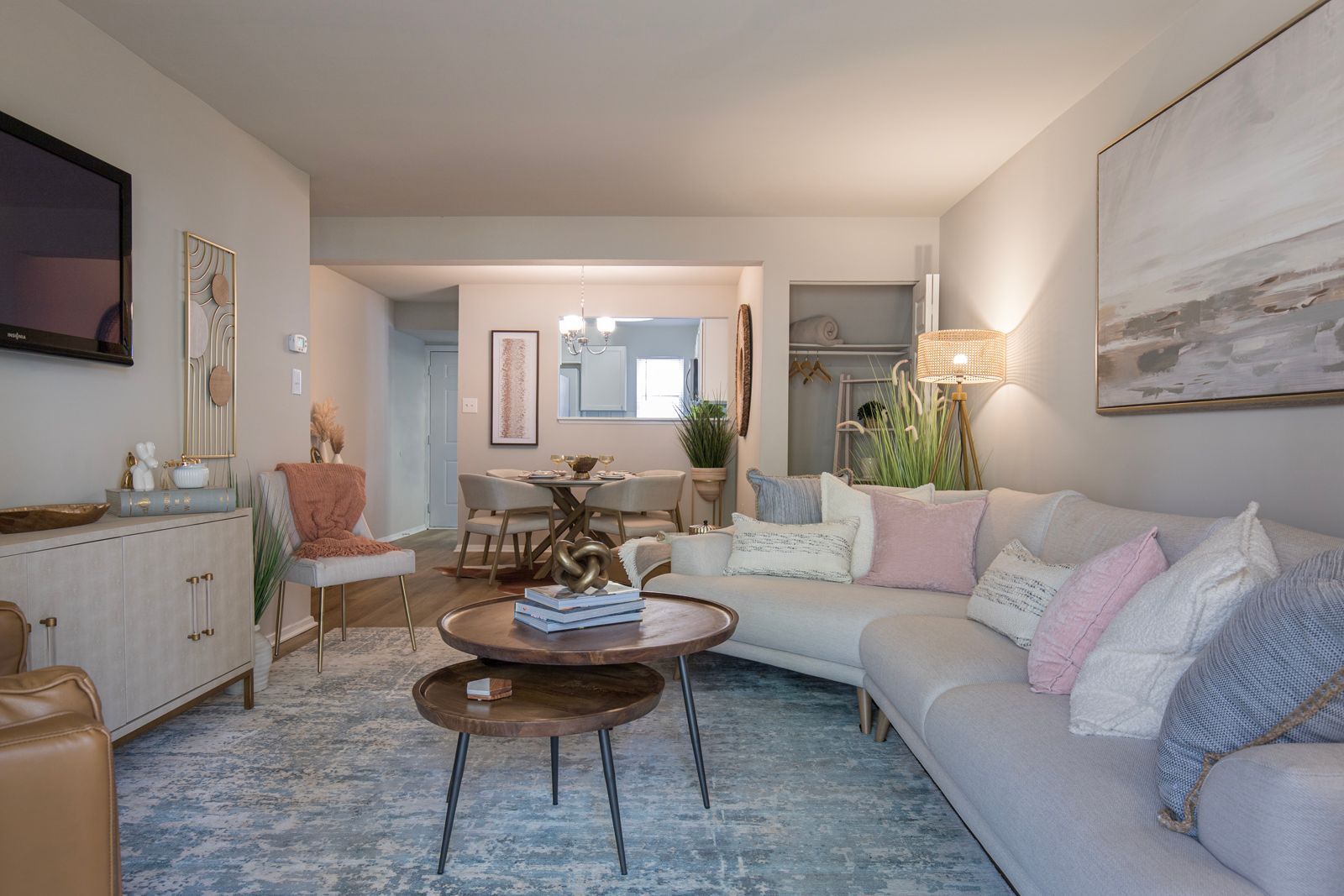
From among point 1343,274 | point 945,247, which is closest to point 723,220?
point 945,247

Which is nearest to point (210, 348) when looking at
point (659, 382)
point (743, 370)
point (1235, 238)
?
point (1235, 238)

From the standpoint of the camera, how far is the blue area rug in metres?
1.89

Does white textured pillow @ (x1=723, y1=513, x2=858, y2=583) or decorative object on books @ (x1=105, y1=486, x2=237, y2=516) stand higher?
decorative object on books @ (x1=105, y1=486, x2=237, y2=516)

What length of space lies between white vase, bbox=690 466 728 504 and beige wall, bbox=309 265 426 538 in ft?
9.27

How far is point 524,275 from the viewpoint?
709 cm

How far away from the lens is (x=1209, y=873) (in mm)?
1136

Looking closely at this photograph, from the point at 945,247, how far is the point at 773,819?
159 inches

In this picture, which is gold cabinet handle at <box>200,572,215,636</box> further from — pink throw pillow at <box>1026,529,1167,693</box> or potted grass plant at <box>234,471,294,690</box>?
pink throw pillow at <box>1026,529,1167,693</box>

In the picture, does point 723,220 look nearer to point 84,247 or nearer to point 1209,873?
point 84,247

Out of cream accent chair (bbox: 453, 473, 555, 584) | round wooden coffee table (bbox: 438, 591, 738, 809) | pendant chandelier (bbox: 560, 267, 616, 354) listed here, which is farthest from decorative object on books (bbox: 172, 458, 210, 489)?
pendant chandelier (bbox: 560, 267, 616, 354)

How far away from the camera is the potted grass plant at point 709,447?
7.02 meters

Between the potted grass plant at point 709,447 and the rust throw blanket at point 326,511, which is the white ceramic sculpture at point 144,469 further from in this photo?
the potted grass plant at point 709,447

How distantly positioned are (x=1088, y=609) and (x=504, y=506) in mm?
4467

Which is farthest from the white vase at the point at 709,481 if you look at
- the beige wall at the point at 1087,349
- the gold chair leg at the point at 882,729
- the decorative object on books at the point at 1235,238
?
the gold chair leg at the point at 882,729
